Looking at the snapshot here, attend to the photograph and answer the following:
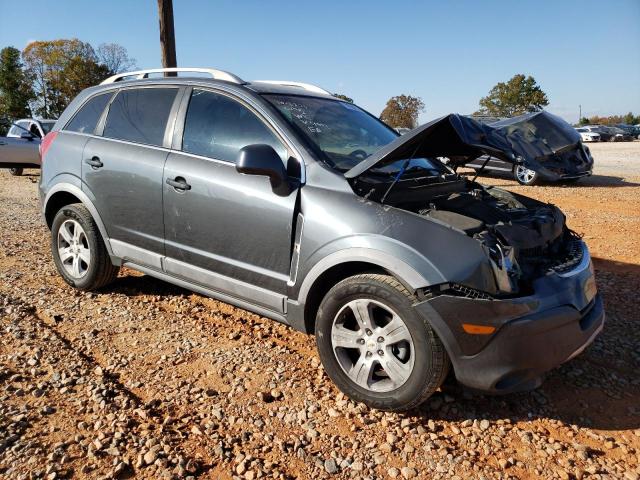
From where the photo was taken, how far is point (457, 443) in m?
2.61

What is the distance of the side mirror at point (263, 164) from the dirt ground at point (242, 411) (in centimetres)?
128

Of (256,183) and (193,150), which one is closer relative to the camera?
(256,183)

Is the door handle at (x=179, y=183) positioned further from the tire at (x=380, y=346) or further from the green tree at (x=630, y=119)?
the green tree at (x=630, y=119)

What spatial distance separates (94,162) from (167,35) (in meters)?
6.56

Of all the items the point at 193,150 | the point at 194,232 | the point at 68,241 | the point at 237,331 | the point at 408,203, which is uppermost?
the point at 193,150

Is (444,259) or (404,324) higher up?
(444,259)

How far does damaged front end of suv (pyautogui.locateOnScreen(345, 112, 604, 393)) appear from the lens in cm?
249

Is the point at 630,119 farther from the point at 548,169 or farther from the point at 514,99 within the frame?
the point at 548,169

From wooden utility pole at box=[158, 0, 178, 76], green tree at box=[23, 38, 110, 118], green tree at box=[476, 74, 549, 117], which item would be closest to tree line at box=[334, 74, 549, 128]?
green tree at box=[476, 74, 549, 117]

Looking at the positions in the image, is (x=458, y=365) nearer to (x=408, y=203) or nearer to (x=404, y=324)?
(x=404, y=324)

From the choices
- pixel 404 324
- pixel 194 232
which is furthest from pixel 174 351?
pixel 404 324

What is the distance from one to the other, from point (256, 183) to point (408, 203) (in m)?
0.99

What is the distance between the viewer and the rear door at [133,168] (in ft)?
12.3

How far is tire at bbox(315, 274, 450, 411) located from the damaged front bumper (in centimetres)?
9
